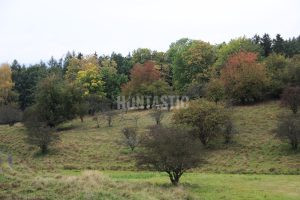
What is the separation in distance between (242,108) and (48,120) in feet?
94.7

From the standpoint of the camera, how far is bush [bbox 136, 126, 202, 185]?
3058cm

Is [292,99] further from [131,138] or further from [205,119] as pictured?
[131,138]

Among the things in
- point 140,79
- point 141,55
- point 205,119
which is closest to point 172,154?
point 205,119

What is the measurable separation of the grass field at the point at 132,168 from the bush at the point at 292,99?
265cm

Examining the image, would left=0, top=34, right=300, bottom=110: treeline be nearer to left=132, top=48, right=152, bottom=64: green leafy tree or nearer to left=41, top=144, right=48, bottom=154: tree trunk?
left=132, top=48, right=152, bottom=64: green leafy tree

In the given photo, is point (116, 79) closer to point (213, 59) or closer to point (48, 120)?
point (213, 59)

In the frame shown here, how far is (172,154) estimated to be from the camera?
30.7 metres

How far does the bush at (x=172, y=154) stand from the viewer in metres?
30.6

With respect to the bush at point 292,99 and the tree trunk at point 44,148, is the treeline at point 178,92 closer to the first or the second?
the bush at point 292,99

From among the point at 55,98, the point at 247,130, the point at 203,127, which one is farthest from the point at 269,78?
the point at 55,98

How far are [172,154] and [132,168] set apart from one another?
37.7 feet

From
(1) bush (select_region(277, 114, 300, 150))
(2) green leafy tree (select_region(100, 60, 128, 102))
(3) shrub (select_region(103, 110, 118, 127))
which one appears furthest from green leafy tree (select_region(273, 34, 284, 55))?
(1) bush (select_region(277, 114, 300, 150))

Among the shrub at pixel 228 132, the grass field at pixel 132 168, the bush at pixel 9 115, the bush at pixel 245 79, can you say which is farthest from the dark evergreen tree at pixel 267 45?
the bush at pixel 9 115

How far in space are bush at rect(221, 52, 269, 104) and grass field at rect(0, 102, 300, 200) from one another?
2.72 metres
